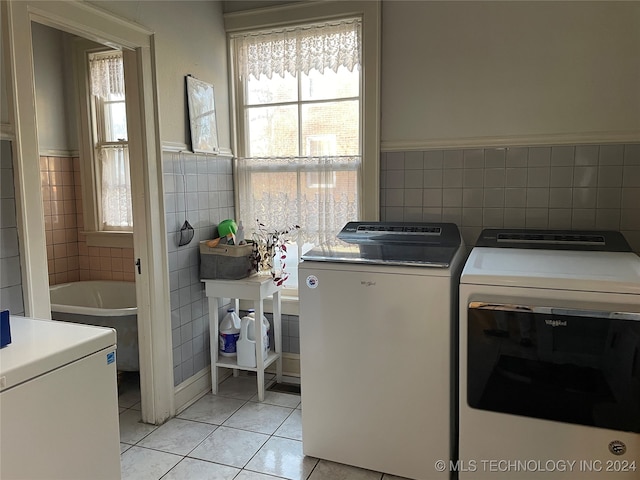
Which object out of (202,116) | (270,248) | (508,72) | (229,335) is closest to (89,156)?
(202,116)

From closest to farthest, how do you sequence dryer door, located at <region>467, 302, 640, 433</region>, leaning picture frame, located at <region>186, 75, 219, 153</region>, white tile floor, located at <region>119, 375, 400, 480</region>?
dryer door, located at <region>467, 302, 640, 433</region>, white tile floor, located at <region>119, 375, 400, 480</region>, leaning picture frame, located at <region>186, 75, 219, 153</region>

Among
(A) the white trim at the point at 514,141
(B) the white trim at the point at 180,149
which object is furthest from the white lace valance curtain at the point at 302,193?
(A) the white trim at the point at 514,141

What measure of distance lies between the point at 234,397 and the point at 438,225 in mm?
1578

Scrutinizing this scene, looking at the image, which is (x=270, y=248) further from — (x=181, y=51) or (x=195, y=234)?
(x=181, y=51)

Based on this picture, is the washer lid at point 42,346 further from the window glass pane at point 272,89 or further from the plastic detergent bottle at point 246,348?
the window glass pane at point 272,89

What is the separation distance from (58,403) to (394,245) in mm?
1565

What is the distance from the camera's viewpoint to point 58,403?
4.62ft

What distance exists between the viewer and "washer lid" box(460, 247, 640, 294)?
5.67ft

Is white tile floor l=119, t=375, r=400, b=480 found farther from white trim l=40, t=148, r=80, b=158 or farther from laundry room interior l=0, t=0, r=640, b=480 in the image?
white trim l=40, t=148, r=80, b=158

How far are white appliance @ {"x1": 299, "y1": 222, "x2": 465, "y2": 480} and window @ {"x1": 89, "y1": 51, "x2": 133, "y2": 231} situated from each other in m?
1.81

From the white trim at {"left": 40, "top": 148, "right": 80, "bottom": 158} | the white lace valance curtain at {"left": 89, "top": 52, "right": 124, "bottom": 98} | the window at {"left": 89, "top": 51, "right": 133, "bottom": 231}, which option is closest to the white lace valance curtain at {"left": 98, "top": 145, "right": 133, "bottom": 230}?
the window at {"left": 89, "top": 51, "right": 133, "bottom": 231}

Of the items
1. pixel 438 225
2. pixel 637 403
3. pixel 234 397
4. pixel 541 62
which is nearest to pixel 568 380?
pixel 637 403

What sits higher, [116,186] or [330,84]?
[330,84]

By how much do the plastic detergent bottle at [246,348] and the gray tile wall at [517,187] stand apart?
1.06 m
